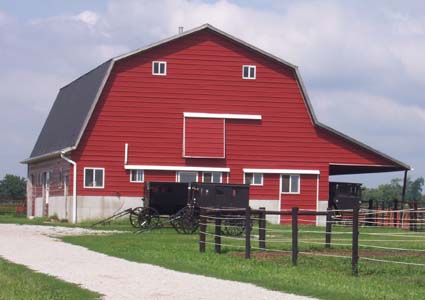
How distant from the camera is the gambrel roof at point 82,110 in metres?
41.8

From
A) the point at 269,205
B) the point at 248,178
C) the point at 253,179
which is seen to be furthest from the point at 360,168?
the point at 248,178

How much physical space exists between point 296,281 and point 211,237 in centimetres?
1365

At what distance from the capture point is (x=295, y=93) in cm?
4375

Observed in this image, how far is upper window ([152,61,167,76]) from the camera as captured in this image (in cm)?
4231

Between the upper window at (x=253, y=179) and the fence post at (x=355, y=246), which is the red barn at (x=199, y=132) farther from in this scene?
the fence post at (x=355, y=246)

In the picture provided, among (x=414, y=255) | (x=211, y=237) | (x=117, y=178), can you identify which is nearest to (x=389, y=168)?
(x=117, y=178)

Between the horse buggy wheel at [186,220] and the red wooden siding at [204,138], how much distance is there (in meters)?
8.77

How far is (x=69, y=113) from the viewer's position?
157ft

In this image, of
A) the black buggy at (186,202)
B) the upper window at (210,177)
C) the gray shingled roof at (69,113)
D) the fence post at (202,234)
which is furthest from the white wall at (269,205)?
the fence post at (202,234)

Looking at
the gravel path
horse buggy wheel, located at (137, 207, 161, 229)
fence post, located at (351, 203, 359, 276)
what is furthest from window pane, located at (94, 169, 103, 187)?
fence post, located at (351, 203, 359, 276)

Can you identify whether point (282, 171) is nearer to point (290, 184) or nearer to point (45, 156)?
point (290, 184)

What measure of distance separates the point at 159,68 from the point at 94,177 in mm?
5907

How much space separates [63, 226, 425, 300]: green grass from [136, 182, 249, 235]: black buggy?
6.03 meters

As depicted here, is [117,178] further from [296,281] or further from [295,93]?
[296,281]
